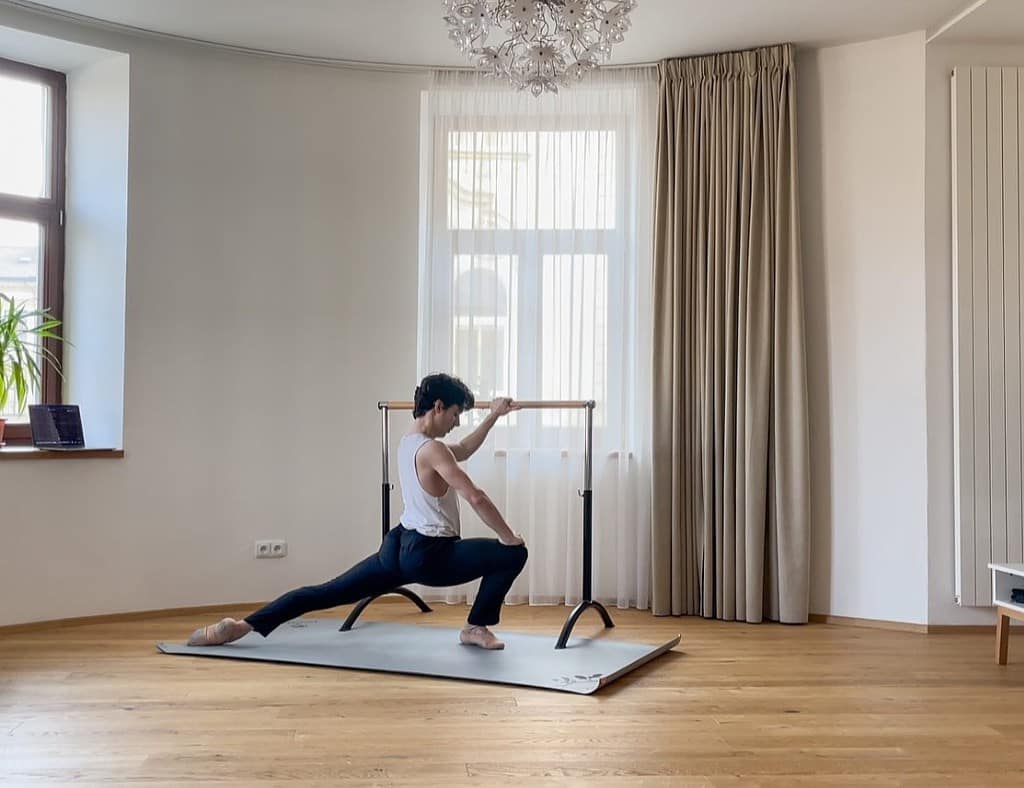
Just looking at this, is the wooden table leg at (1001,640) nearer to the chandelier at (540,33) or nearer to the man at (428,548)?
the man at (428,548)

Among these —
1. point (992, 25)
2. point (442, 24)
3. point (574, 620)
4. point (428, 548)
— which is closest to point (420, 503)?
point (428, 548)

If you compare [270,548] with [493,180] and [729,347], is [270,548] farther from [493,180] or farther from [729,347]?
[729,347]

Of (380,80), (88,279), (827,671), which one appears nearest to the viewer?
(827,671)

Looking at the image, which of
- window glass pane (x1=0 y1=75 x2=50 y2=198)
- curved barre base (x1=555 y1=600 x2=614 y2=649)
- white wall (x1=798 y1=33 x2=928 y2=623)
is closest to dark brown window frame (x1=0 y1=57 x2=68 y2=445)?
window glass pane (x1=0 y1=75 x2=50 y2=198)

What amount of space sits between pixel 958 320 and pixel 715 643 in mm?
1703

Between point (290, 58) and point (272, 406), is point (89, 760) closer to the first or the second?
point (272, 406)

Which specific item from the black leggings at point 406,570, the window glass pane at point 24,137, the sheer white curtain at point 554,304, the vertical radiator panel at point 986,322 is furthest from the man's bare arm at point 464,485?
the window glass pane at point 24,137

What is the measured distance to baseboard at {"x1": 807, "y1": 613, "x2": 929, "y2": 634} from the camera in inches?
162

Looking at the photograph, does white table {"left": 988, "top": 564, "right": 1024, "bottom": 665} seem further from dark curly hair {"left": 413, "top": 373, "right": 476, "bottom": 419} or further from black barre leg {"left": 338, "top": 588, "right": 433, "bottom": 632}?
black barre leg {"left": 338, "top": 588, "right": 433, "bottom": 632}

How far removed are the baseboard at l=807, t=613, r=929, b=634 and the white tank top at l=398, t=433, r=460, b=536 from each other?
1.81 m

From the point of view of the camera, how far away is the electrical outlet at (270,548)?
14.8 ft

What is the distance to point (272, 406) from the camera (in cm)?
455

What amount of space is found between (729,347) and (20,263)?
127 inches

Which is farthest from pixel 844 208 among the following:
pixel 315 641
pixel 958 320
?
pixel 315 641
